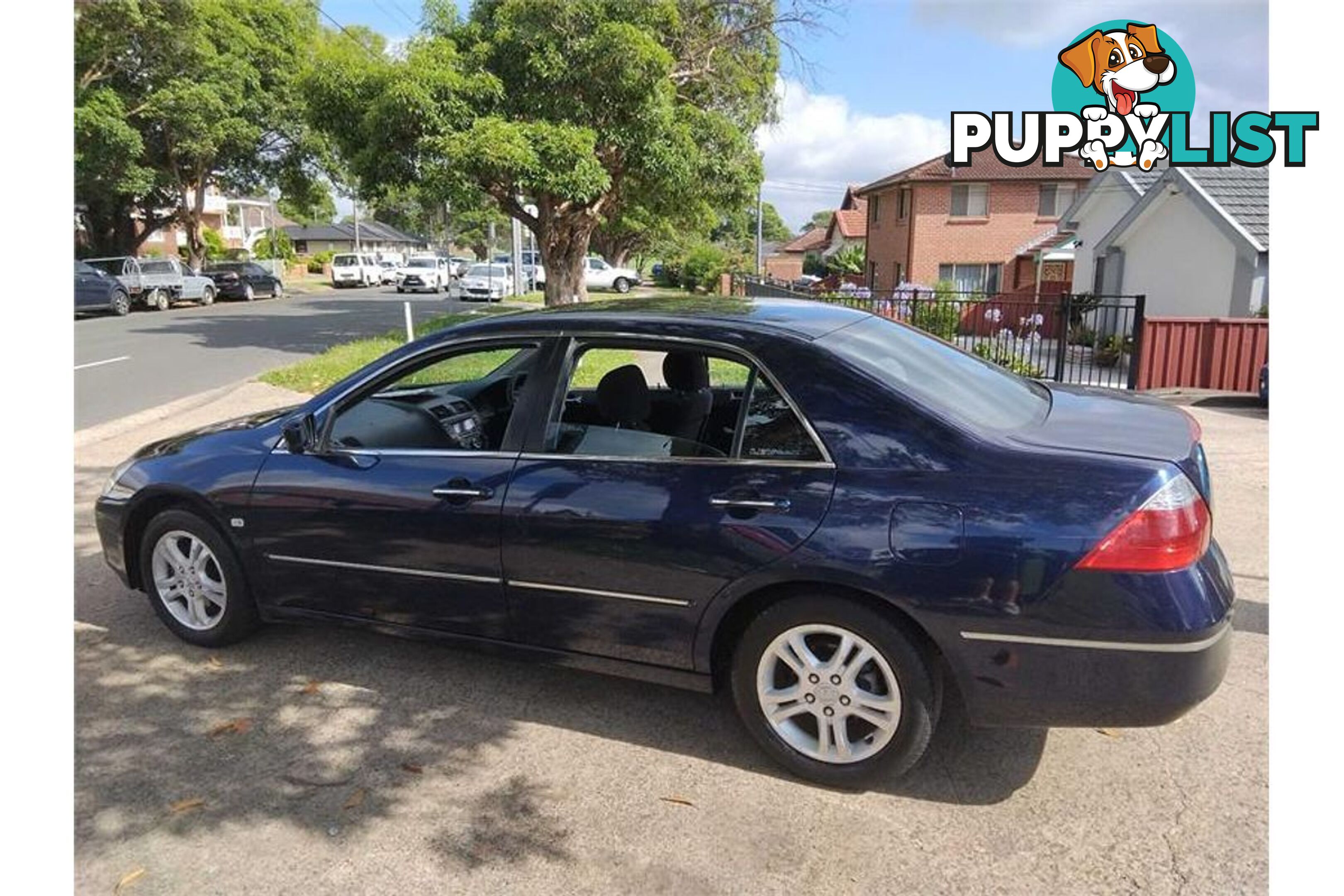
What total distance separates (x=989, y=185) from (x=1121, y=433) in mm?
30424

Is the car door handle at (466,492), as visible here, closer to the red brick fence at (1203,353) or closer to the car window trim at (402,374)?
the car window trim at (402,374)

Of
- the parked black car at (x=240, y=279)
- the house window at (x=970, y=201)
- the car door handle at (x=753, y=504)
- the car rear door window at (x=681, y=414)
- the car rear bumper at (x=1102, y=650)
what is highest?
the house window at (x=970, y=201)

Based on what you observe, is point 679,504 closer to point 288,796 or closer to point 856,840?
point 856,840

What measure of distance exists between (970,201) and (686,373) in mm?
29545

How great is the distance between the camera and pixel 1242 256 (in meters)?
14.9

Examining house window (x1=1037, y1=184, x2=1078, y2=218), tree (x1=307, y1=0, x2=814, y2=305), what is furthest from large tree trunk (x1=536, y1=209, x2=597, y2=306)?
house window (x1=1037, y1=184, x2=1078, y2=218)

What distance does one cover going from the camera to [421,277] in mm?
39781

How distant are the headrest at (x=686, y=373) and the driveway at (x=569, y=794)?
1.40m

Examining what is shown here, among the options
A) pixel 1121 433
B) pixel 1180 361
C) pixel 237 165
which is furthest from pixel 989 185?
pixel 1121 433

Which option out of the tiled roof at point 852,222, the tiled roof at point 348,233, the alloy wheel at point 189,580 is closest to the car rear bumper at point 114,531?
the alloy wheel at point 189,580

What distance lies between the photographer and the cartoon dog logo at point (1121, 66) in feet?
41.0

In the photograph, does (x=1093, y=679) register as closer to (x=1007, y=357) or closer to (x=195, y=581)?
(x=195, y=581)

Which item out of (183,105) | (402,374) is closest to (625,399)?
(402,374)

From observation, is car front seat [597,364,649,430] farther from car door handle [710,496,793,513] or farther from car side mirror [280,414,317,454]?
car side mirror [280,414,317,454]
